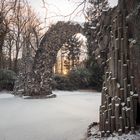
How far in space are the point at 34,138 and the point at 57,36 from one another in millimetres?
8211

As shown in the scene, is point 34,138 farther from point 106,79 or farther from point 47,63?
point 47,63

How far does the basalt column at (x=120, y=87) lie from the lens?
4824mm

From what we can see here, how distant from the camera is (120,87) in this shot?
5.06m

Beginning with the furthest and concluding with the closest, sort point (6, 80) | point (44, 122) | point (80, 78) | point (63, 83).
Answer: point (80, 78) → point (63, 83) → point (6, 80) → point (44, 122)

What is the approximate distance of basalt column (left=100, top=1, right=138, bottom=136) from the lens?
482 cm

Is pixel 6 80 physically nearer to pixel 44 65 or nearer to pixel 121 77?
pixel 44 65

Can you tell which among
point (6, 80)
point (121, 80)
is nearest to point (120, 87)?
point (121, 80)

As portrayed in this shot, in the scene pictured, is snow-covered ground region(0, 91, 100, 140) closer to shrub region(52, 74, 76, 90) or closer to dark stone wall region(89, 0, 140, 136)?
dark stone wall region(89, 0, 140, 136)

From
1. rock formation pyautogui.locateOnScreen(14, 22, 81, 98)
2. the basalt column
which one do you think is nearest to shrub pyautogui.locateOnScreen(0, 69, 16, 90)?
rock formation pyautogui.locateOnScreen(14, 22, 81, 98)

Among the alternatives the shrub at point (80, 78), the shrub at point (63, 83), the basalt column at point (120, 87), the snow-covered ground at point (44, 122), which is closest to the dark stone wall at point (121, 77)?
the basalt column at point (120, 87)

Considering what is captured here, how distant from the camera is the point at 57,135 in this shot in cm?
545

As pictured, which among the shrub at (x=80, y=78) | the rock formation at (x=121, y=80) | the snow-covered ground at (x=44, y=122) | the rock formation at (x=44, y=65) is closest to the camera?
the rock formation at (x=121, y=80)

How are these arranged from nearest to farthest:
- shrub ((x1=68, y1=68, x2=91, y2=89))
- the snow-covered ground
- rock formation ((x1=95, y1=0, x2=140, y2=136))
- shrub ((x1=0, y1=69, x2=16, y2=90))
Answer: rock formation ((x1=95, y1=0, x2=140, y2=136))
the snow-covered ground
shrub ((x1=0, y1=69, x2=16, y2=90))
shrub ((x1=68, y1=68, x2=91, y2=89))

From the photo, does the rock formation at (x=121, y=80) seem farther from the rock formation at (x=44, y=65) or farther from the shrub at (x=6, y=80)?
the shrub at (x=6, y=80)
